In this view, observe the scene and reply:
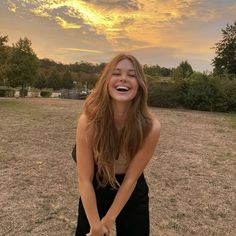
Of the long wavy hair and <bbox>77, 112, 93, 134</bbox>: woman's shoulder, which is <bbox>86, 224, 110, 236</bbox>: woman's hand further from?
<bbox>77, 112, 93, 134</bbox>: woman's shoulder

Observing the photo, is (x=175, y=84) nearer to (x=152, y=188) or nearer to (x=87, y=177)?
(x=152, y=188)

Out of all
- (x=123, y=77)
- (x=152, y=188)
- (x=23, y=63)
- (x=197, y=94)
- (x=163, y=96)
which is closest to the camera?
(x=123, y=77)

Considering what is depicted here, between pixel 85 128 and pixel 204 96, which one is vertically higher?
pixel 85 128

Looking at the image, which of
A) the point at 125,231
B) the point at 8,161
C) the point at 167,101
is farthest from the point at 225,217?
the point at 167,101

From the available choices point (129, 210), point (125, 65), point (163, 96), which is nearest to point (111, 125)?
point (125, 65)

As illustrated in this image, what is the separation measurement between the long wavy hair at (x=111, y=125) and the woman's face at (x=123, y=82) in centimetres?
2

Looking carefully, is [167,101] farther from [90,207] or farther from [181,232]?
[90,207]

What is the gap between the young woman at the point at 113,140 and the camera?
2.13 m

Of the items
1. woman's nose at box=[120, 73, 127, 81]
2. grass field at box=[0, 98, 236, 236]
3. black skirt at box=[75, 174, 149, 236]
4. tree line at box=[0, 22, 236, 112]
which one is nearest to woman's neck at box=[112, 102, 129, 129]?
woman's nose at box=[120, 73, 127, 81]

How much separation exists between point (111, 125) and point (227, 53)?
38.0m

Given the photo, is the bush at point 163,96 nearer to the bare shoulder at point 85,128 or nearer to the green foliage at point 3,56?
the green foliage at point 3,56

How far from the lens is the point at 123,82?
6.95 ft

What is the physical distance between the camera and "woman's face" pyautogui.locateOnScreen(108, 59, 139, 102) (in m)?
2.12

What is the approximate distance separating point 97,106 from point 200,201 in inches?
131
